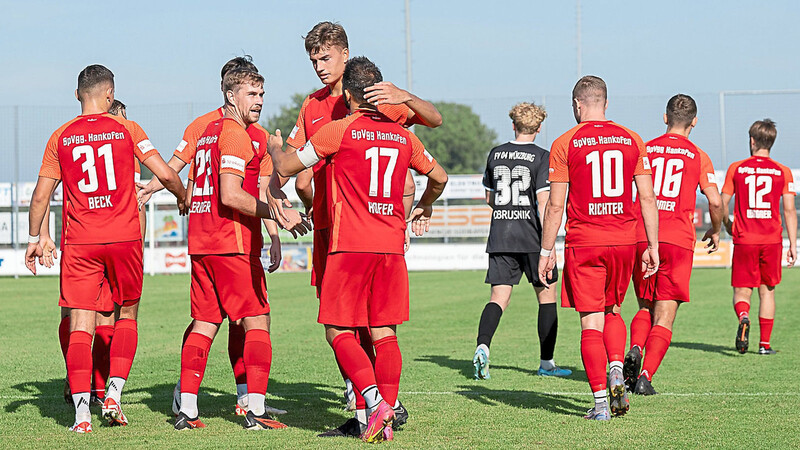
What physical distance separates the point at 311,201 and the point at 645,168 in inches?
85.8

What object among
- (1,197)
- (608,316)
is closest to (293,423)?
(608,316)

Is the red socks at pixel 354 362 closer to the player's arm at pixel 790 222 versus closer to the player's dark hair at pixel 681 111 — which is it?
the player's dark hair at pixel 681 111

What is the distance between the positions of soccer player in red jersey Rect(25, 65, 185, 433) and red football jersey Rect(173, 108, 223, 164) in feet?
2.10

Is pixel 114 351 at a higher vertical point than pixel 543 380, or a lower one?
higher

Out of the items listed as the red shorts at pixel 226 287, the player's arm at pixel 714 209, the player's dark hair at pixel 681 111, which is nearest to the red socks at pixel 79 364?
the red shorts at pixel 226 287

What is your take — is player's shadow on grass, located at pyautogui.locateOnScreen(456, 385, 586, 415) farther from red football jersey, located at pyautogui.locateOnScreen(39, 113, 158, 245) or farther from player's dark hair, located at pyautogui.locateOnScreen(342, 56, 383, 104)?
red football jersey, located at pyautogui.locateOnScreen(39, 113, 158, 245)

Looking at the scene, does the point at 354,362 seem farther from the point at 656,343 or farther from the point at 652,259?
the point at 656,343

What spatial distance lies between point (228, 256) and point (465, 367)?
11.9 ft

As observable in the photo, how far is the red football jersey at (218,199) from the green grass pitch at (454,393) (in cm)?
112

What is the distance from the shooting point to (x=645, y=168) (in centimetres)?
623

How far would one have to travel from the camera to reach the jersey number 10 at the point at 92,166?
5965mm

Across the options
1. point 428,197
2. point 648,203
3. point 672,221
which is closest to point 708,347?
point 672,221

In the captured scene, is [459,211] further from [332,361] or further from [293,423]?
[293,423]

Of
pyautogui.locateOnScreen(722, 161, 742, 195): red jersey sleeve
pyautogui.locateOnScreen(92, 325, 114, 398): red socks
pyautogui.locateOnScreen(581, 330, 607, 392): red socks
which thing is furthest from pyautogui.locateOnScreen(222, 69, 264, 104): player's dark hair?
pyautogui.locateOnScreen(722, 161, 742, 195): red jersey sleeve
